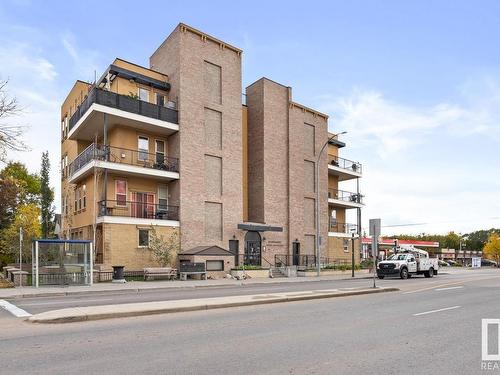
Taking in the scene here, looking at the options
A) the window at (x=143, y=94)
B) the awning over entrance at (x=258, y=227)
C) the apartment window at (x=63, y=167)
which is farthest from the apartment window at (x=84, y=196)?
the awning over entrance at (x=258, y=227)

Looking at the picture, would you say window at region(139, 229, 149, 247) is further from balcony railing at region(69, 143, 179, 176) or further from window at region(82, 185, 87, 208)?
window at region(82, 185, 87, 208)

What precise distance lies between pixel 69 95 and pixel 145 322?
34413 mm

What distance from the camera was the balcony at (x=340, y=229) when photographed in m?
46.2

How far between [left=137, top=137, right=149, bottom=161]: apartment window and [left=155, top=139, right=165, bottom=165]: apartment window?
780mm

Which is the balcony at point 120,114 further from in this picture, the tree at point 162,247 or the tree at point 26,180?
the tree at point 26,180

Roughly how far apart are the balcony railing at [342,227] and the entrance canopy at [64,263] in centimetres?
2883

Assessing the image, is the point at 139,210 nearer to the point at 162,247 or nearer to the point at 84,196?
the point at 162,247

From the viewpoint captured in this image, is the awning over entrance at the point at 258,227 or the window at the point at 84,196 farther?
the awning over entrance at the point at 258,227

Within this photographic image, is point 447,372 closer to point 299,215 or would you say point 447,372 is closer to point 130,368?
point 130,368

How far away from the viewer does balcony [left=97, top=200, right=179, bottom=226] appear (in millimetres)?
28734

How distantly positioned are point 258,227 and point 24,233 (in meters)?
22.6

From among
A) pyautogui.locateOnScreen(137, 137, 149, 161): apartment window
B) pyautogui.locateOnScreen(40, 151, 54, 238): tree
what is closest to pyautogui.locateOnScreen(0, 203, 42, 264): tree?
pyautogui.locateOnScreen(40, 151, 54, 238): tree

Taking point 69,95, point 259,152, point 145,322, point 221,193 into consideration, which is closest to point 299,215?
point 259,152

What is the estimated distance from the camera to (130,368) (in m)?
6.45
